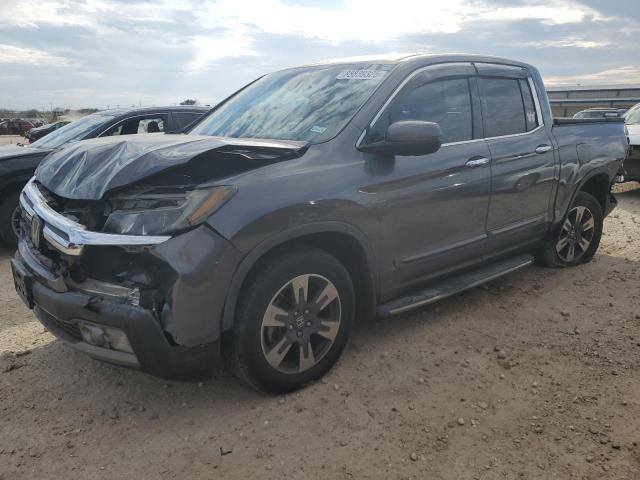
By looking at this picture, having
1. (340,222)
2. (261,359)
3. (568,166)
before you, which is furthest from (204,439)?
(568,166)

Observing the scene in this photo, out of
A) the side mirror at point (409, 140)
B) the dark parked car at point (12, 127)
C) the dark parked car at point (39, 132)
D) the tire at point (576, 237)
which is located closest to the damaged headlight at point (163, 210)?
the side mirror at point (409, 140)

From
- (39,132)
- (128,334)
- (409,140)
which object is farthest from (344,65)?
(39,132)

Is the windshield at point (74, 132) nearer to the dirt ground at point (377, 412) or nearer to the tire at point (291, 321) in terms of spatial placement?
the dirt ground at point (377, 412)

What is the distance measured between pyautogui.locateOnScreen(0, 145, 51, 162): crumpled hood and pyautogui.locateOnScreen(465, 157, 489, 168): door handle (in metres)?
4.88

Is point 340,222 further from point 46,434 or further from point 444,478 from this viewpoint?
point 46,434

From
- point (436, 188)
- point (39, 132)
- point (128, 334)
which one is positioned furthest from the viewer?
point (39, 132)

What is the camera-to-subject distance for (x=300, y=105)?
356 centimetres

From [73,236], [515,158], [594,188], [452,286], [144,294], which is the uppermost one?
[515,158]

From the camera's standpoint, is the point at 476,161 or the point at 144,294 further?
the point at 476,161

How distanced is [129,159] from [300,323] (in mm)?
1219

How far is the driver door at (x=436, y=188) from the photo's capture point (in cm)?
329

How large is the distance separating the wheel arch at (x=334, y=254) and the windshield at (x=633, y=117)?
9675mm

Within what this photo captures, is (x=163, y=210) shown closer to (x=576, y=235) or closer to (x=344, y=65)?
(x=344, y=65)

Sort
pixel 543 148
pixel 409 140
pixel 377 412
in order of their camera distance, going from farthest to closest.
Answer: pixel 543 148
pixel 409 140
pixel 377 412
